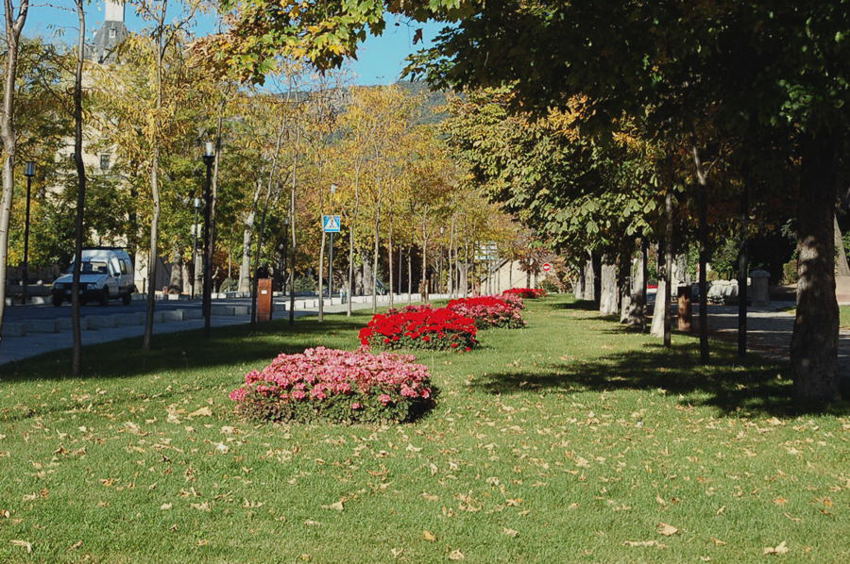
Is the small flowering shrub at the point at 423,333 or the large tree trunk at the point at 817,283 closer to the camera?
the large tree trunk at the point at 817,283

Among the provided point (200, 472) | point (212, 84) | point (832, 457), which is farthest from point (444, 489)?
point (212, 84)

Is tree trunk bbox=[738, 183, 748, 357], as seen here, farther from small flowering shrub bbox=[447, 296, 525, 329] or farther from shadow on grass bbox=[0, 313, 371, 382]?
small flowering shrub bbox=[447, 296, 525, 329]

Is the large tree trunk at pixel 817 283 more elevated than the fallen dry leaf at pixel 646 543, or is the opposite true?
the large tree trunk at pixel 817 283

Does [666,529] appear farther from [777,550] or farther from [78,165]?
[78,165]

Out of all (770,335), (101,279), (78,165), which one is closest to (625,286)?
(770,335)

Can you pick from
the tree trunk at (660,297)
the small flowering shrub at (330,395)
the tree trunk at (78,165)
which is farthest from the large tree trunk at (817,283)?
the tree trunk at (660,297)

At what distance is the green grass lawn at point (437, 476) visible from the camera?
5.53 m

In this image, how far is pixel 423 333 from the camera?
61.2 ft

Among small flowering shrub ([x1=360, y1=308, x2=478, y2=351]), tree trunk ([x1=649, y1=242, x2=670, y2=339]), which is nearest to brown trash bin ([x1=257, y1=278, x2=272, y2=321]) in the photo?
small flowering shrub ([x1=360, y1=308, x2=478, y2=351])

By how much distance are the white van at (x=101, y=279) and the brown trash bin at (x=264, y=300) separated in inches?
582

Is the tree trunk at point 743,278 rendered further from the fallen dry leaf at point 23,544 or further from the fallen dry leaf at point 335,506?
the fallen dry leaf at point 23,544

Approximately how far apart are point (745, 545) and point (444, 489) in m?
2.25

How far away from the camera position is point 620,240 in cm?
2502

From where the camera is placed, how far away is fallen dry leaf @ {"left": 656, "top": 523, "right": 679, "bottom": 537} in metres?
5.90
